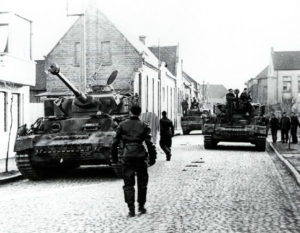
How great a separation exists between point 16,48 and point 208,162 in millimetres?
8414

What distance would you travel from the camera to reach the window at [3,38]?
64.6ft

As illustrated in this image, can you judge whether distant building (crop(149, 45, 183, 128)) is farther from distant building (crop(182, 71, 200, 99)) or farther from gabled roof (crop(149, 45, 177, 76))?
distant building (crop(182, 71, 200, 99))

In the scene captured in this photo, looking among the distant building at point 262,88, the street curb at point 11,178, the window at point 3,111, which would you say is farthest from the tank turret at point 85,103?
the distant building at point 262,88

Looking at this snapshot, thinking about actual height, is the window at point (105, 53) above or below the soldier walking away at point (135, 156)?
above

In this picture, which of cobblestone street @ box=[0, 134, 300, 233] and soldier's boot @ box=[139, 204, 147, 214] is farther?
soldier's boot @ box=[139, 204, 147, 214]

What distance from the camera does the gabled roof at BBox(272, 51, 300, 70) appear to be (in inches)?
2928

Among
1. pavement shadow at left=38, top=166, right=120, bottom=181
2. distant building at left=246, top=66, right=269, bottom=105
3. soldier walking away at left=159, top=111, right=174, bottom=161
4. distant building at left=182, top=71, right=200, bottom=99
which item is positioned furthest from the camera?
distant building at left=246, top=66, right=269, bottom=105

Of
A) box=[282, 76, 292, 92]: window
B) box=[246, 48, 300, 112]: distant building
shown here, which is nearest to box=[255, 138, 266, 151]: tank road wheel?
box=[246, 48, 300, 112]: distant building

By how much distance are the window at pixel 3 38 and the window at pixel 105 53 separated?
1961 centimetres

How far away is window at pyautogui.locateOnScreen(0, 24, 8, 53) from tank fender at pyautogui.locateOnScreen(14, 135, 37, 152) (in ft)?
25.7

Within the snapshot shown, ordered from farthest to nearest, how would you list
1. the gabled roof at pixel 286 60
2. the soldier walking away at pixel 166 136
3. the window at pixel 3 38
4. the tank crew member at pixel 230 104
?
the gabled roof at pixel 286 60 → the tank crew member at pixel 230 104 → the window at pixel 3 38 → the soldier walking away at pixel 166 136

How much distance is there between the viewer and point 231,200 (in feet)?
31.0

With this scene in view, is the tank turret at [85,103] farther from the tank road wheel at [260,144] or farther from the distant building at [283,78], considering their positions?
the distant building at [283,78]

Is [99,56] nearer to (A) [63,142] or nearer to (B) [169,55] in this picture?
(B) [169,55]
